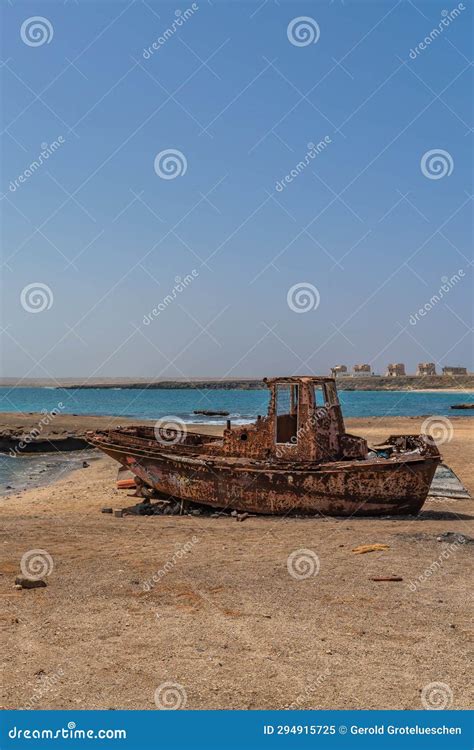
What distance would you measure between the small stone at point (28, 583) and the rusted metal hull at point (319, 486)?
5.46 m

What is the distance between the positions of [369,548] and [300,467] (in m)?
3.01

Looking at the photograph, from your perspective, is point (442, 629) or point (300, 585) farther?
point (300, 585)

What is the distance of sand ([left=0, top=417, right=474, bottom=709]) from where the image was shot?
5.22 metres

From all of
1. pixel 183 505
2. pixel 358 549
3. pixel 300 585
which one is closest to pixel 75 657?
pixel 300 585

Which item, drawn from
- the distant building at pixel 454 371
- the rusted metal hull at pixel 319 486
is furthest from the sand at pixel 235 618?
the distant building at pixel 454 371

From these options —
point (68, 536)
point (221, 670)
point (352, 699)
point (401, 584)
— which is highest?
point (401, 584)

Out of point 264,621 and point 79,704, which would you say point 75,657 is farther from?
point 264,621

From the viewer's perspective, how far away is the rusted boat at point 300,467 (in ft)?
40.5

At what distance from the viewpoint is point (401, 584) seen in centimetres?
804

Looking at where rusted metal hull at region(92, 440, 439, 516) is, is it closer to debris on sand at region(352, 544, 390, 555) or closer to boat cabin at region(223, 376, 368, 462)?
boat cabin at region(223, 376, 368, 462)

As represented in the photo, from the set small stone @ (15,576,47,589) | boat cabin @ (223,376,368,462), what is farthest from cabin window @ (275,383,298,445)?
small stone @ (15,576,47,589)

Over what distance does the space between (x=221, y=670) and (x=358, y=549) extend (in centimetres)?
468

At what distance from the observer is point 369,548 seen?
32.1ft

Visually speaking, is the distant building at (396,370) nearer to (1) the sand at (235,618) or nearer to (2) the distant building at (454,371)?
(2) the distant building at (454,371)
